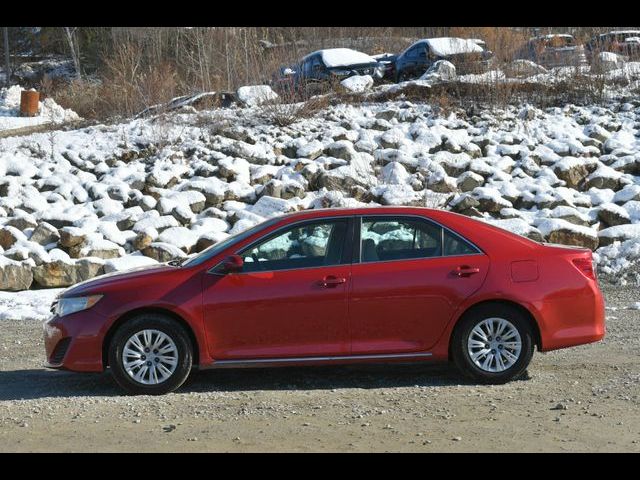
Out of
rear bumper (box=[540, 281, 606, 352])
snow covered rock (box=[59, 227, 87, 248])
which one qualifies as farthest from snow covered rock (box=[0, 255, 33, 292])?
rear bumper (box=[540, 281, 606, 352])

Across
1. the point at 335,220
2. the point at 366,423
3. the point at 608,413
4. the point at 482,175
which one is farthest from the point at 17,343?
the point at 482,175

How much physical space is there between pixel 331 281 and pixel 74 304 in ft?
7.01

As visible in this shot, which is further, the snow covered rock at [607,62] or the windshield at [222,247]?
the snow covered rock at [607,62]

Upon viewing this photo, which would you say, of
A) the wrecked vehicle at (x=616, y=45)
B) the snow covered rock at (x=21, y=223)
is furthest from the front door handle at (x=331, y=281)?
the wrecked vehicle at (x=616, y=45)

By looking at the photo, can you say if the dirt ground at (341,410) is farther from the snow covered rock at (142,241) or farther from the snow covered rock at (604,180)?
the snow covered rock at (604,180)

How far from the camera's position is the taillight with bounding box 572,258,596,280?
805cm

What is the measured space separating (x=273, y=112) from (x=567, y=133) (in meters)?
6.27

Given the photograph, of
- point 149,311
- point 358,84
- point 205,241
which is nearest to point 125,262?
point 205,241

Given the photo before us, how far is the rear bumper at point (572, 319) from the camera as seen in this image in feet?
26.0

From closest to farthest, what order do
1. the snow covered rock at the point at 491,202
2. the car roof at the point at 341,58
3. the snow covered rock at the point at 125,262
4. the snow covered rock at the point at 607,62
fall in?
the snow covered rock at the point at 125,262 < the snow covered rock at the point at 491,202 < the snow covered rock at the point at 607,62 < the car roof at the point at 341,58

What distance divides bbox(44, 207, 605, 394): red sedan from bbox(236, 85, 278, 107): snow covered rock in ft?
47.4

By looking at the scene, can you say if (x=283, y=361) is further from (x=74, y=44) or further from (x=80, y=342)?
(x=74, y=44)

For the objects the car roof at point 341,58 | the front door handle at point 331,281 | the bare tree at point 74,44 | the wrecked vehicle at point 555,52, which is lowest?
the front door handle at point 331,281

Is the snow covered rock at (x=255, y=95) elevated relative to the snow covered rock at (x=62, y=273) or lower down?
elevated
